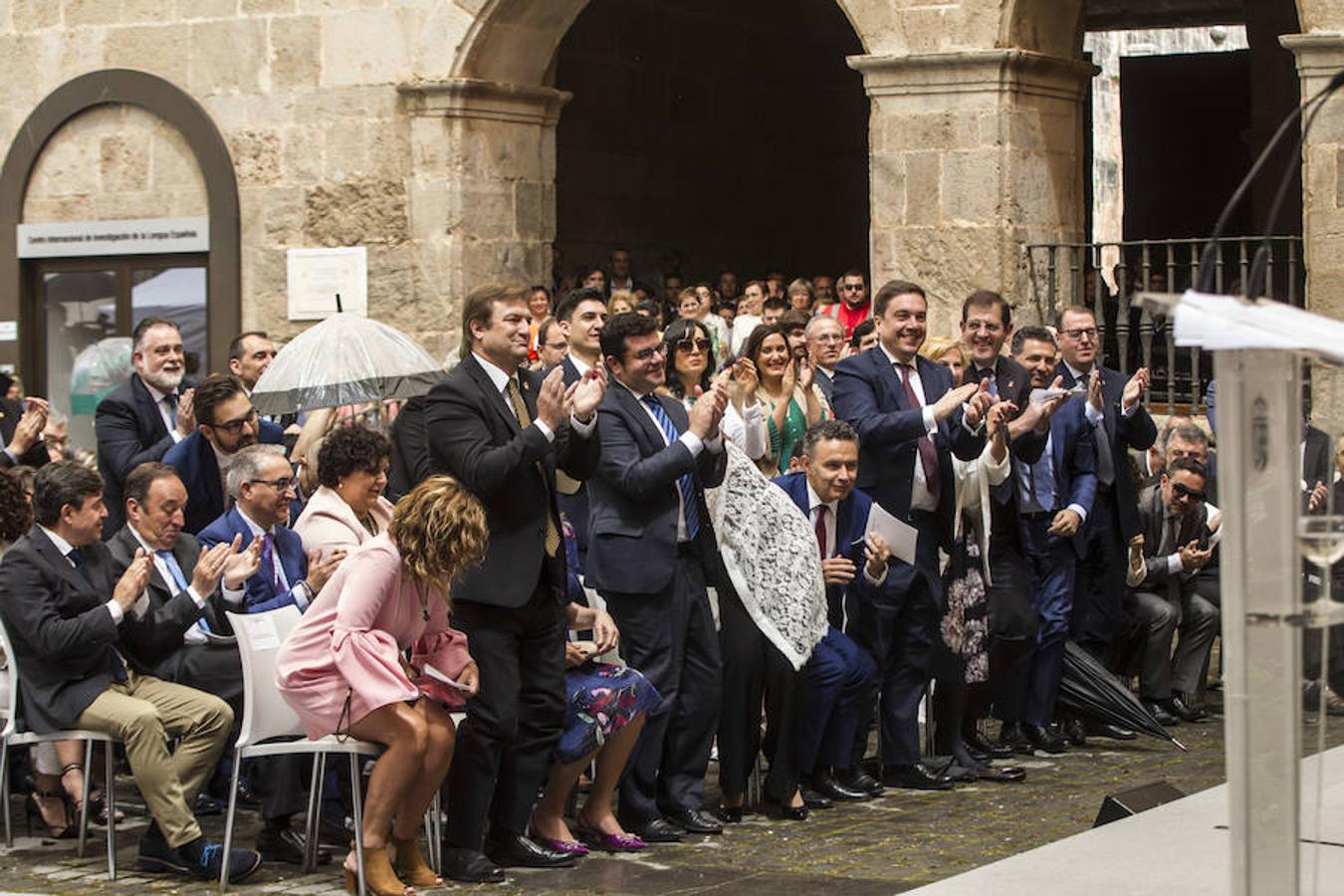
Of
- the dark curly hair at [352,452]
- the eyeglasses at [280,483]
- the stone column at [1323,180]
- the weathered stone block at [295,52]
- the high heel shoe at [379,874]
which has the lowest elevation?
the high heel shoe at [379,874]

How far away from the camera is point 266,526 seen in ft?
26.3

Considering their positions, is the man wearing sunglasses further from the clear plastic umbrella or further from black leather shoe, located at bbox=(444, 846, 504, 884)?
black leather shoe, located at bbox=(444, 846, 504, 884)

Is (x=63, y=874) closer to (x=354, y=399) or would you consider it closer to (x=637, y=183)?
(x=354, y=399)

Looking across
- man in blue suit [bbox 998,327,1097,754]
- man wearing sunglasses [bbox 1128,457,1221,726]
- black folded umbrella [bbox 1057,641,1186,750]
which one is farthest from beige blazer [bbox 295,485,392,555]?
man wearing sunglasses [bbox 1128,457,1221,726]

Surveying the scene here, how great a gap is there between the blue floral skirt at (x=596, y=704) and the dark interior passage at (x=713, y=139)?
10438 millimetres

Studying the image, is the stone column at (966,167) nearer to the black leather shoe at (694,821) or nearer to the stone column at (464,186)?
the stone column at (464,186)

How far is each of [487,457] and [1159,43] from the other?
3085 cm

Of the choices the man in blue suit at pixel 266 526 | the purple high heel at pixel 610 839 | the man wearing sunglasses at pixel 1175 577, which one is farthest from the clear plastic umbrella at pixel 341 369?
the man wearing sunglasses at pixel 1175 577

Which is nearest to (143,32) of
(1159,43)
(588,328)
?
(588,328)

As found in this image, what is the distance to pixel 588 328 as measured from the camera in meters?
9.10

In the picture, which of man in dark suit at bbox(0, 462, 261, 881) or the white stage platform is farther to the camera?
man in dark suit at bbox(0, 462, 261, 881)

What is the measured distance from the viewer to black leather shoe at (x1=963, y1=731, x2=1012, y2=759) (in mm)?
9594

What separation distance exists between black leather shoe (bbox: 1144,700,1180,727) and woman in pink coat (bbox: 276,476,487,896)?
4457mm

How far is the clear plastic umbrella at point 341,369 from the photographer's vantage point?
9891mm
